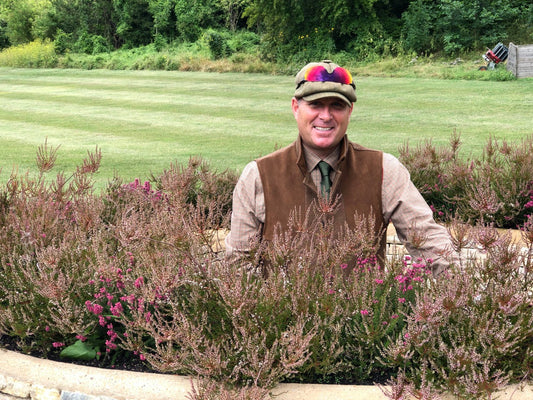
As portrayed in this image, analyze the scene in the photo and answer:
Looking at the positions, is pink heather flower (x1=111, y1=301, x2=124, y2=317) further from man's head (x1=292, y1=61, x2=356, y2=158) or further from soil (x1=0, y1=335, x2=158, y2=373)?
man's head (x1=292, y1=61, x2=356, y2=158)

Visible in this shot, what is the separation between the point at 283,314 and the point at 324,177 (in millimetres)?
1089

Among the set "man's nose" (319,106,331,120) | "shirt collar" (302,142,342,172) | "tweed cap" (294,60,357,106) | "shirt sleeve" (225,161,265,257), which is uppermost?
"tweed cap" (294,60,357,106)

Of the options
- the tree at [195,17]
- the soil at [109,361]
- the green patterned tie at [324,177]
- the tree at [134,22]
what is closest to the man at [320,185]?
the green patterned tie at [324,177]

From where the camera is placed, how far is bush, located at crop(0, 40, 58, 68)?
126 ft

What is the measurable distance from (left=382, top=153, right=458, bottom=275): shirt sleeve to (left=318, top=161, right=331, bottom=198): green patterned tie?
0.30m

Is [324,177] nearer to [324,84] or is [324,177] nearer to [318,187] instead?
[318,187]

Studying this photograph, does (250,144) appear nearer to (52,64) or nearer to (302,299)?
(302,299)

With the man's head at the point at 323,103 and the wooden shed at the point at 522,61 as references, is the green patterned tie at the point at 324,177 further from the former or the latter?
the wooden shed at the point at 522,61

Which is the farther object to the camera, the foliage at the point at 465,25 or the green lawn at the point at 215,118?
the foliage at the point at 465,25

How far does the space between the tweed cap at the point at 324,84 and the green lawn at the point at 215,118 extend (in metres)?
4.43

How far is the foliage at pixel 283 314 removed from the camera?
107 inches

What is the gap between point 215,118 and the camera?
50.4 feet

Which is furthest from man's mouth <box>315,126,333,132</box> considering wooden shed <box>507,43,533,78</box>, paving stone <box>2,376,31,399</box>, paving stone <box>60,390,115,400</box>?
wooden shed <box>507,43,533,78</box>

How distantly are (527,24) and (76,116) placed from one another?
803 inches
